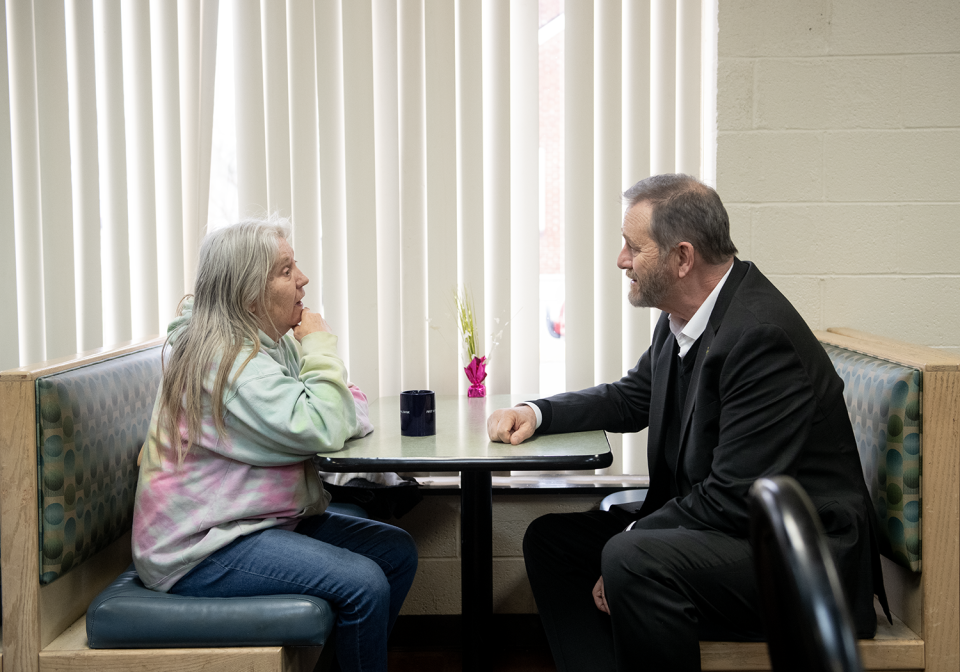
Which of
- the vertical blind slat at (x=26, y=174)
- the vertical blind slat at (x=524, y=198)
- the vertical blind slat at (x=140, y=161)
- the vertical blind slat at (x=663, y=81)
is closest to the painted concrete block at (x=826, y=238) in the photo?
the vertical blind slat at (x=663, y=81)

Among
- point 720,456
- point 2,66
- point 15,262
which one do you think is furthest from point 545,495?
point 2,66

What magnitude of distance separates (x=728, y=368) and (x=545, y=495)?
3.66 ft

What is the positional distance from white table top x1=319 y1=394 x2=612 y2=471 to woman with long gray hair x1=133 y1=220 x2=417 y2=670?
7 cm

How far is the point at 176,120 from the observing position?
102 inches

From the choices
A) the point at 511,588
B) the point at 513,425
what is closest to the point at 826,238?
the point at 513,425

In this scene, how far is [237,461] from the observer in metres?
1.72

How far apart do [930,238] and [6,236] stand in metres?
2.84

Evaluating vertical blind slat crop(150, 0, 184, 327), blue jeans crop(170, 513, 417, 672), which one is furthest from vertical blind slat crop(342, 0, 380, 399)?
blue jeans crop(170, 513, 417, 672)

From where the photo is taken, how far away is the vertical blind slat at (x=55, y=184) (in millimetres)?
2566

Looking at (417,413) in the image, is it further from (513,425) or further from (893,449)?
(893,449)

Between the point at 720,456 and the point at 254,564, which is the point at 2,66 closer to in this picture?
the point at 254,564

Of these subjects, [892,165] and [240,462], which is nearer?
[240,462]

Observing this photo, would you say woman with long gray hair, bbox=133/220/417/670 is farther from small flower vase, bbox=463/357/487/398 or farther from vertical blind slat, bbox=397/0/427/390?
vertical blind slat, bbox=397/0/427/390

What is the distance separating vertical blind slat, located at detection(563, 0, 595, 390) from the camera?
8.38ft
